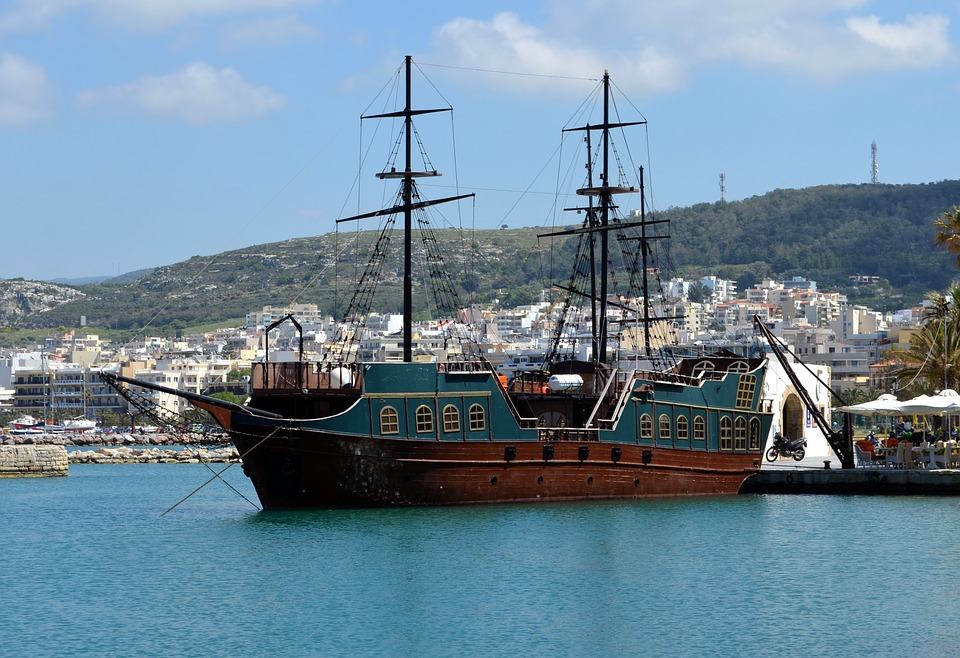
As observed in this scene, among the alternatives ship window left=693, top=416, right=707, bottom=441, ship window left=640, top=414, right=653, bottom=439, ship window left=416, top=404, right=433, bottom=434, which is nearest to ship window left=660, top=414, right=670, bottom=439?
ship window left=640, top=414, right=653, bottom=439

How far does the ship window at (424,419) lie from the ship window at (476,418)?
3.68 ft

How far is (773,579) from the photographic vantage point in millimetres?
31266

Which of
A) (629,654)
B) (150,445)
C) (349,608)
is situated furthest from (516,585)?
(150,445)

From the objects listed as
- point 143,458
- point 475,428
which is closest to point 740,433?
point 475,428

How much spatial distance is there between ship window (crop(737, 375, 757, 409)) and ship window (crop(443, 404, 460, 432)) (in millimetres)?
10044

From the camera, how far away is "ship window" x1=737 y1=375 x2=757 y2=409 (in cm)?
4684

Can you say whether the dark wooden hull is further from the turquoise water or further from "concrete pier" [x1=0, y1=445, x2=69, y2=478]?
"concrete pier" [x1=0, y1=445, x2=69, y2=478]

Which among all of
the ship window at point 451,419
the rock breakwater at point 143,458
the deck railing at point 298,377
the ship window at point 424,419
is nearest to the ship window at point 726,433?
the ship window at point 451,419

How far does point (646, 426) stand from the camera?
4409 centimetres

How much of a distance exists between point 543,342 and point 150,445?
78.8 meters

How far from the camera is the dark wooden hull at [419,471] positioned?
130ft

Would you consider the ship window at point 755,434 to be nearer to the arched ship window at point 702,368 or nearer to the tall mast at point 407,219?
the arched ship window at point 702,368

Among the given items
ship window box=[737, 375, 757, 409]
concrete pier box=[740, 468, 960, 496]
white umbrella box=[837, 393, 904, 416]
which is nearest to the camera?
concrete pier box=[740, 468, 960, 496]

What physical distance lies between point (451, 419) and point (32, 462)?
36606 millimetres
